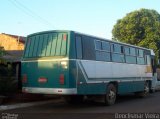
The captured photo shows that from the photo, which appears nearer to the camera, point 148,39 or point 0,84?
point 0,84

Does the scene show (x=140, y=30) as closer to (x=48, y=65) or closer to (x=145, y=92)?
(x=145, y=92)

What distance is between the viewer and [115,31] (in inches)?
1960

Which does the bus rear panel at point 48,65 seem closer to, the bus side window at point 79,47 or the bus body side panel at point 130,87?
the bus side window at point 79,47

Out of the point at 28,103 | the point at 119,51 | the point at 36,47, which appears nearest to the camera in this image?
the point at 36,47

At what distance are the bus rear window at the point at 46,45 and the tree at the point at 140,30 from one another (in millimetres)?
31784

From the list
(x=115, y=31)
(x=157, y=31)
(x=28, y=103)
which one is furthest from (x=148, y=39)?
(x=28, y=103)

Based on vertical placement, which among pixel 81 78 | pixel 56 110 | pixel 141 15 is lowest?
pixel 56 110

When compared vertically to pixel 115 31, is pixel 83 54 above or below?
below

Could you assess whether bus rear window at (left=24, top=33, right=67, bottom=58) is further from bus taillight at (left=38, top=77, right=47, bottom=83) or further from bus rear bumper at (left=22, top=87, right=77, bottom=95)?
bus rear bumper at (left=22, top=87, right=77, bottom=95)

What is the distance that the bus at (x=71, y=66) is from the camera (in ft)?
46.5

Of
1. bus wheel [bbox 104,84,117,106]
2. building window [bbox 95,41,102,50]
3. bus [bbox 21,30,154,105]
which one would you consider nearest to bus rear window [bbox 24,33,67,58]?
bus [bbox 21,30,154,105]

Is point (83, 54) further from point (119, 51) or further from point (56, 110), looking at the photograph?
point (119, 51)

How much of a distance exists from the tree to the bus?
2935cm

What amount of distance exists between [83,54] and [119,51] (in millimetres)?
3839
